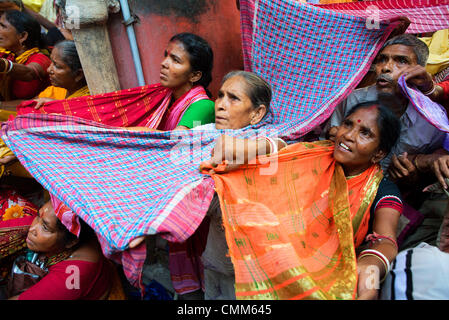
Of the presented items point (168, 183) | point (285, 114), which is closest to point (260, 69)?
point (285, 114)

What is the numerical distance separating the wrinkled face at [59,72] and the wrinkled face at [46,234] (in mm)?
1529

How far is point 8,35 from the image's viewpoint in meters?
3.40

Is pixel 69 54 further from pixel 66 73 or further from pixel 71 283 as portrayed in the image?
pixel 71 283

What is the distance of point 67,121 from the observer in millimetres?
1893

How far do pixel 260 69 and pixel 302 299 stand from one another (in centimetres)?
196

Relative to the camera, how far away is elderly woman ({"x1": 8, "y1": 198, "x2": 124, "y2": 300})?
1678mm

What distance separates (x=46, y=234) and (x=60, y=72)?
1714mm

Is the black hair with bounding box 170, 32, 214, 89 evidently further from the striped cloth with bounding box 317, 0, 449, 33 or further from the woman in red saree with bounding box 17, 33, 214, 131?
the striped cloth with bounding box 317, 0, 449, 33

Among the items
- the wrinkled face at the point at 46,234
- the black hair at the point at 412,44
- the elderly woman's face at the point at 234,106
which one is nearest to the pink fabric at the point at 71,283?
the wrinkled face at the point at 46,234

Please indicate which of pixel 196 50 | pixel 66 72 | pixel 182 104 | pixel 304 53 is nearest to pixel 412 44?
pixel 304 53

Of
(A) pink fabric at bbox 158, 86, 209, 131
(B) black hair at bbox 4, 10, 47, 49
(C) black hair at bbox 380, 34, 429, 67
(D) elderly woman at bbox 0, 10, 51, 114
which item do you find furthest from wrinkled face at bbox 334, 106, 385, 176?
(B) black hair at bbox 4, 10, 47, 49

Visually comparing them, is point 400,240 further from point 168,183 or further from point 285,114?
point 168,183

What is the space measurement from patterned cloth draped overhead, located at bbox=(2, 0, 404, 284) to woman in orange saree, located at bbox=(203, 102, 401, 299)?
9.2 inches

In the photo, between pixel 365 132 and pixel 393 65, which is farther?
pixel 393 65
